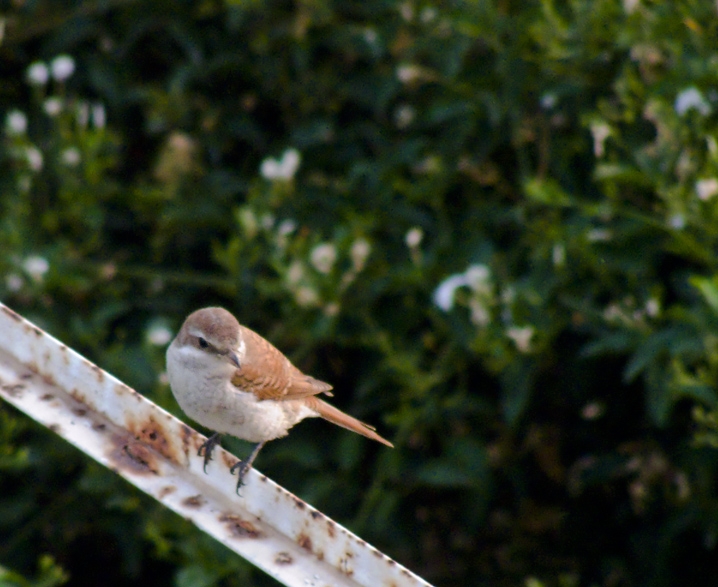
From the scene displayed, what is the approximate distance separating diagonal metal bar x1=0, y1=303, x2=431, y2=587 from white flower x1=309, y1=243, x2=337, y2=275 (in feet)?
5.92

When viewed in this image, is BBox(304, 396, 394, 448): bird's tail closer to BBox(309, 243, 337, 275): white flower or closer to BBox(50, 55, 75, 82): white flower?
BBox(309, 243, 337, 275): white flower

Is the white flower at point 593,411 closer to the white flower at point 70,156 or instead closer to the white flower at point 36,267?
the white flower at point 36,267

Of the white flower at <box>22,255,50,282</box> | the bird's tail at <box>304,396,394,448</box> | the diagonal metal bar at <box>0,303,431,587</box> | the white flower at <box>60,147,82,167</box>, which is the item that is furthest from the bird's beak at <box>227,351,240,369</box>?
the white flower at <box>60,147,82,167</box>

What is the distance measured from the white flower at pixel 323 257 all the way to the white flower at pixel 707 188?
4.19ft

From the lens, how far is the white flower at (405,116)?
14.3ft

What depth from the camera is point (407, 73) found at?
416cm

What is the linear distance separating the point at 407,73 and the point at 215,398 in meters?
1.72

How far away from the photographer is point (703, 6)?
3.47 meters

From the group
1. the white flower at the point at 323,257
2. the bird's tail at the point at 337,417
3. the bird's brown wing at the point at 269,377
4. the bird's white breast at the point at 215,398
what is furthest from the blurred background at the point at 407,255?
the bird's white breast at the point at 215,398

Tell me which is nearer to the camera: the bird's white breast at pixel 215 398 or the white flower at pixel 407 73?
the bird's white breast at pixel 215 398

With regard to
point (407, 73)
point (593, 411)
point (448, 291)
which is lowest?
point (593, 411)

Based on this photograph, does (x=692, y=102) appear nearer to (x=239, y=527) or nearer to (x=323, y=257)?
(x=323, y=257)

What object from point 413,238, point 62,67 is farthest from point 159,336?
point 62,67

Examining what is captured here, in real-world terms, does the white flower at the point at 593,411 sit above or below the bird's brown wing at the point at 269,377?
below
